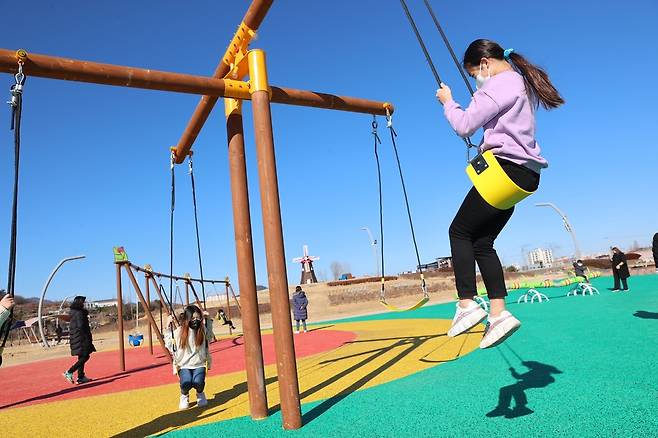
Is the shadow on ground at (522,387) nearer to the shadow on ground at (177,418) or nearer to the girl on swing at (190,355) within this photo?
the shadow on ground at (177,418)

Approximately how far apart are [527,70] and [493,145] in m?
0.64

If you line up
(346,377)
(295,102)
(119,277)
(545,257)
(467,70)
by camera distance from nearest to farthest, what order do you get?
(467,70)
(295,102)
(346,377)
(119,277)
(545,257)

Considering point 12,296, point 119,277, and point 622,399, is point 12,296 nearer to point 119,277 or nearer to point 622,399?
point 622,399

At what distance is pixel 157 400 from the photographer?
6227 mm

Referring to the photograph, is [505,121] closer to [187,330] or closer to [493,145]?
[493,145]

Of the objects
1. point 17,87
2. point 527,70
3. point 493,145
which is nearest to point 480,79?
point 527,70

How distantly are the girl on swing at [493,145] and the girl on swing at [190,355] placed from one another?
4.11 metres

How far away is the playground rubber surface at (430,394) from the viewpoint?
11.4 ft

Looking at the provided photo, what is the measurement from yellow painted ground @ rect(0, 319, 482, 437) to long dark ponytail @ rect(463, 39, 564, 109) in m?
4.02

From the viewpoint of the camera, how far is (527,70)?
9.02 feet

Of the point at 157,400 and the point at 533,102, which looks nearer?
the point at 533,102

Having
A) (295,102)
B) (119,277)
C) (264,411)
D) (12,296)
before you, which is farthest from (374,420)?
(119,277)

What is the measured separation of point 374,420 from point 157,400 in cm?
387

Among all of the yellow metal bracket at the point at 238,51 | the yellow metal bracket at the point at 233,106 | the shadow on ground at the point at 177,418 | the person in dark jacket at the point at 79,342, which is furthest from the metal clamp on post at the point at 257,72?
the person in dark jacket at the point at 79,342
